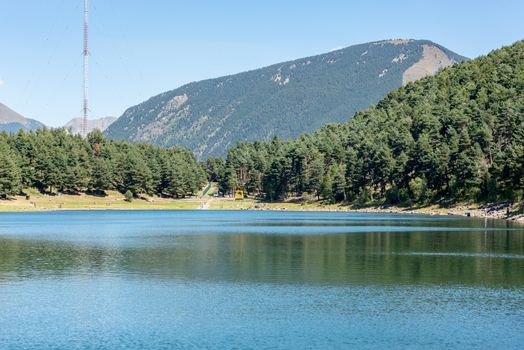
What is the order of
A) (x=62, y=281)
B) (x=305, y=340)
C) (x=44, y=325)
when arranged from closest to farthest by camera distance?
(x=305, y=340), (x=44, y=325), (x=62, y=281)

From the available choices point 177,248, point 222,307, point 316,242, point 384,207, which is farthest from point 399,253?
point 384,207

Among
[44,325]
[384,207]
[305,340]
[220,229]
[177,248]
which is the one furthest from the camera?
[384,207]

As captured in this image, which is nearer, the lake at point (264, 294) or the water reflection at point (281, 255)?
the lake at point (264, 294)

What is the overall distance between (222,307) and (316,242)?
157 feet

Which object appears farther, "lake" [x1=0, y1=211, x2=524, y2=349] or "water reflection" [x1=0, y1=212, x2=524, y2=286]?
"water reflection" [x1=0, y1=212, x2=524, y2=286]

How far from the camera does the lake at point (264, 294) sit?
126ft

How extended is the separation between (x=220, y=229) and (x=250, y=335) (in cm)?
8495

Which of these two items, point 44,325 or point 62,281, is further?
point 62,281

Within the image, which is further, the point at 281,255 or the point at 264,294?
the point at 281,255

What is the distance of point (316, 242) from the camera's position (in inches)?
3674

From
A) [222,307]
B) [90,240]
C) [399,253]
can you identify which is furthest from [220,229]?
[222,307]

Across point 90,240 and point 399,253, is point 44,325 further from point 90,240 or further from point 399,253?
point 90,240

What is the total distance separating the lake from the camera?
38.4 metres

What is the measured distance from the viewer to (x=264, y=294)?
51531 mm
